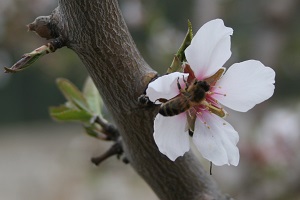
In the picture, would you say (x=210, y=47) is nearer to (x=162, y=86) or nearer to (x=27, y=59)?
(x=162, y=86)

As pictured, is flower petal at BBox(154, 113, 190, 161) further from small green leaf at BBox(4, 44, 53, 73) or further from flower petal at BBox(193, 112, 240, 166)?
small green leaf at BBox(4, 44, 53, 73)

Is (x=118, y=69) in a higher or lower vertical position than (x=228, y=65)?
higher

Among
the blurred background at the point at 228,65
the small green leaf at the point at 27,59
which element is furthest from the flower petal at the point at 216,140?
the blurred background at the point at 228,65

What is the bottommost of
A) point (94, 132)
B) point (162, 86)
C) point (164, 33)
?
point (164, 33)

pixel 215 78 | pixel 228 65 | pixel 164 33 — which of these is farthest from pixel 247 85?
pixel 164 33

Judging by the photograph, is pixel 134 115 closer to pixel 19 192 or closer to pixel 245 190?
pixel 245 190

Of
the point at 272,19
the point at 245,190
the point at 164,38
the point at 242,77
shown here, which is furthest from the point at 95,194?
the point at 242,77

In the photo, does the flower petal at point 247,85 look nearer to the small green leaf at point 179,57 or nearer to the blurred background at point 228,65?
the small green leaf at point 179,57
